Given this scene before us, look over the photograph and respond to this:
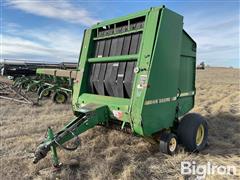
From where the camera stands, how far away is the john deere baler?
12.7 ft

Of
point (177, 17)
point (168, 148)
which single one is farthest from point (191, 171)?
point (177, 17)

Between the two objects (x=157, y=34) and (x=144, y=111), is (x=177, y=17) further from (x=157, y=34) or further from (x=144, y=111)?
(x=144, y=111)

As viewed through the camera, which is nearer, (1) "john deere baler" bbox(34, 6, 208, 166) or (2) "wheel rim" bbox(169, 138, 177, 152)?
(1) "john deere baler" bbox(34, 6, 208, 166)

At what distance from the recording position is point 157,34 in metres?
3.91

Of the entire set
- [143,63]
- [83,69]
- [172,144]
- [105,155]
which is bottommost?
[105,155]

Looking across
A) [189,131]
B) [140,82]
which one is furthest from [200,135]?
[140,82]

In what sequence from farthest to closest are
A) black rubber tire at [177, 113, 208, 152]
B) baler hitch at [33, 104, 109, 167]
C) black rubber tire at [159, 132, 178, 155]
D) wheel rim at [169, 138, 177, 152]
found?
1. black rubber tire at [177, 113, 208, 152]
2. wheel rim at [169, 138, 177, 152]
3. black rubber tire at [159, 132, 178, 155]
4. baler hitch at [33, 104, 109, 167]

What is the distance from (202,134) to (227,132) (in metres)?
1.35

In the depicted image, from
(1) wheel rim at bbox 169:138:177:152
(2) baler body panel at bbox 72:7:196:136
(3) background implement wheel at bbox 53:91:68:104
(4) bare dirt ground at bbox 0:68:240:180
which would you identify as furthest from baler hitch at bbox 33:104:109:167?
(3) background implement wheel at bbox 53:91:68:104

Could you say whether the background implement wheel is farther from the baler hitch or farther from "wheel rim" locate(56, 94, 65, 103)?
the baler hitch

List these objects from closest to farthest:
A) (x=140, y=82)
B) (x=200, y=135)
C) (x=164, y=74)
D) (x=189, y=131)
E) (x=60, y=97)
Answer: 1. (x=140, y=82)
2. (x=164, y=74)
3. (x=189, y=131)
4. (x=200, y=135)
5. (x=60, y=97)

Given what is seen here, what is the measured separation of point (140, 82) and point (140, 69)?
0.20 m

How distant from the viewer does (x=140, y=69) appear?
12.9 feet

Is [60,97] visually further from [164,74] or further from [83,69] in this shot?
[164,74]
